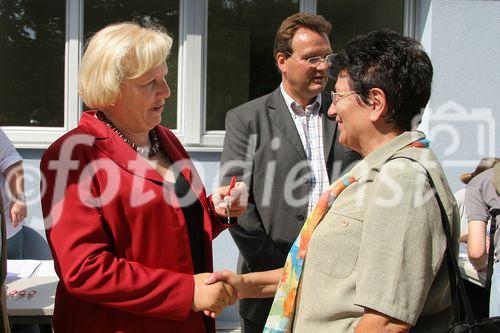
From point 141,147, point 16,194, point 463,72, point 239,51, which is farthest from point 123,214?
point 463,72

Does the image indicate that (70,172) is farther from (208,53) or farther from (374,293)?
(208,53)

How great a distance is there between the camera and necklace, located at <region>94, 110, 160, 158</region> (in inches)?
76.1

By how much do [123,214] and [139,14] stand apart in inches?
148

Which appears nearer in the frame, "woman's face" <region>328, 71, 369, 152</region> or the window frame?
"woman's face" <region>328, 71, 369, 152</region>

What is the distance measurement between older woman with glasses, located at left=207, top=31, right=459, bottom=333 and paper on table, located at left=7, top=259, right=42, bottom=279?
175 cm

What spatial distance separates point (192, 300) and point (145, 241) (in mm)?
227

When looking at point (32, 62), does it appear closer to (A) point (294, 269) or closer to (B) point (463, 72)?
(B) point (463, 72)

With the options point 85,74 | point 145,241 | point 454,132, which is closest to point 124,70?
point 85,74

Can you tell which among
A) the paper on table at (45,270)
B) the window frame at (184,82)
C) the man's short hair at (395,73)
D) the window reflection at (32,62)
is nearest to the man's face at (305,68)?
the man's short hair at (395,73)

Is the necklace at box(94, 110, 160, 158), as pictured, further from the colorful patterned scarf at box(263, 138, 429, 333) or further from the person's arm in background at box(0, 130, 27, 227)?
the person's arm in background at box(0, 130, 27, 227)

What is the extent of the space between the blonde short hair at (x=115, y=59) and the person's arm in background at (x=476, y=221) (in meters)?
2.54

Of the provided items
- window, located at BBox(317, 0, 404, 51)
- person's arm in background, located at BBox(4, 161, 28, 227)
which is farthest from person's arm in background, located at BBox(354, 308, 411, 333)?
window, located at BBox(317, 0, 404, 51)

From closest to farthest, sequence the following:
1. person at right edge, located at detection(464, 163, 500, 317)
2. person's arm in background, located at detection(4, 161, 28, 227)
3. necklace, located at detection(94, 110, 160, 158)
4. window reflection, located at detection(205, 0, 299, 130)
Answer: necklace, located at detection(94, 110, 160, 158) < person at right edge, located at detection(464, 163, 500, 317) < person's arm in background, located at detection(4, 161, 28, 227) < window reflection, located at detection(205, 0, 299, 130)

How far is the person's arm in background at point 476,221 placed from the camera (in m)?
3.72
